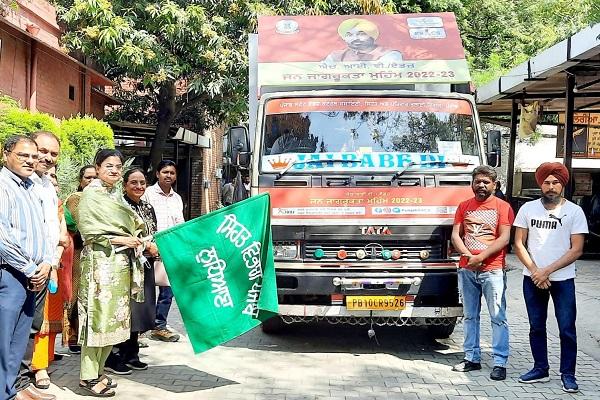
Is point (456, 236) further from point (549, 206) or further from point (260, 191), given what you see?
point (260, 191)

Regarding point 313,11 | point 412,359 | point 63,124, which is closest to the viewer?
point 412,359

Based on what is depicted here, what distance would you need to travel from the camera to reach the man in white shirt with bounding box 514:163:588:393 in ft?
17.1

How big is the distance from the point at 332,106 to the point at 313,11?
7.25 meters

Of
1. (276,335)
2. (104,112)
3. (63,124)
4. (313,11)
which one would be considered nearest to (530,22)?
(313,11)

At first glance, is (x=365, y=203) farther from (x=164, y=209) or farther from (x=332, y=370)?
(x=164, y=209)

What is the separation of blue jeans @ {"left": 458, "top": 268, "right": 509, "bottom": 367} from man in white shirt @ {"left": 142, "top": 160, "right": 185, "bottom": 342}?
9.66 ft

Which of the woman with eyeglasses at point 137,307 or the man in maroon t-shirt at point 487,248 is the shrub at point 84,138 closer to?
the woman with eyeglasses at point 137,307

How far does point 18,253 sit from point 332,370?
2904mm

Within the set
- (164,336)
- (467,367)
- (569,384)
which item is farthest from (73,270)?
(569,384)

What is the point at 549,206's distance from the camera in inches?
211

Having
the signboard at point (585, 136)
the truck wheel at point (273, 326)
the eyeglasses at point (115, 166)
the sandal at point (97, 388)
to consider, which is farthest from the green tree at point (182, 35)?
the sandal at point (97, 388)

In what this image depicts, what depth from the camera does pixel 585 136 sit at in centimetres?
1609

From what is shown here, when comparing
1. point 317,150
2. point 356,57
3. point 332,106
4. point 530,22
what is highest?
point 530,22

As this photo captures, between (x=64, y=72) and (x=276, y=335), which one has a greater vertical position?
(x=64, y=72)
